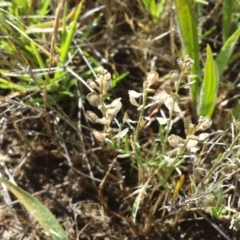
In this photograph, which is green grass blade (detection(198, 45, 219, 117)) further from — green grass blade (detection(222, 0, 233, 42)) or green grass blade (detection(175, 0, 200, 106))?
green grass blade (detection(222, 0, 233, 42))

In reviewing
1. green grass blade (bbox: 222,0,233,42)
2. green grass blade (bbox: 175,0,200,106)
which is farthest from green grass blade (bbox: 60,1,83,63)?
green grass blade (bbox: 222,0,233,42)

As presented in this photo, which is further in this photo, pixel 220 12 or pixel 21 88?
pixel 220 12

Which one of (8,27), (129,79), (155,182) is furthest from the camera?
(129,79)

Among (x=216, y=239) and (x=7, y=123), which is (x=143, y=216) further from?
(x=7, y=123)

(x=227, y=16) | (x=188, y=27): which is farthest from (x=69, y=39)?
(x=227, y=16)

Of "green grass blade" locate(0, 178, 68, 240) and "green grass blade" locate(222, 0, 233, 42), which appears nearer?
"green grass blade" locate(0, 178, 68, 240)

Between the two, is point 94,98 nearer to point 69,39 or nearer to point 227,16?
point 69,39

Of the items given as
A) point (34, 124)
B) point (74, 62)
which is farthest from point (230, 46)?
point (34, 124)
